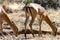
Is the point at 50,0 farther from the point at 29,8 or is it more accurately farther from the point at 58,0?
the point at 29,8

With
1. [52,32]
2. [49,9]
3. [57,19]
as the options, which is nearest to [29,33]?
[52,32]

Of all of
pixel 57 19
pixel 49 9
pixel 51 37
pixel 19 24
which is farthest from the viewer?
pixel 49 9

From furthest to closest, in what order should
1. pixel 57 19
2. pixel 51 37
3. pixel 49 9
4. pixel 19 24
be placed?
pixel 49 9 < pixel 57 19 < pixel 19 24 < pixel 51 37

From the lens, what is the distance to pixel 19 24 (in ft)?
29.8

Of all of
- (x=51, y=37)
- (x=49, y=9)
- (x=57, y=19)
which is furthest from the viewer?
(x=49, y=9)

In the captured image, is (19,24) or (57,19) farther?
(57,19)

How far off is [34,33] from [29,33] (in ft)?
0.46

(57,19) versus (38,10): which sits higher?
(38,10)

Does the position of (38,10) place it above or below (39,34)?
above

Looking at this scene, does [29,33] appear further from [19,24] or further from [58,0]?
[58,0]

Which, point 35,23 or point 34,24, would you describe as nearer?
point 34,24

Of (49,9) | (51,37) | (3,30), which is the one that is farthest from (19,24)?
(49,9)

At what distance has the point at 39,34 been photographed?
7848mm

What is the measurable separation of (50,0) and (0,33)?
4582 millimetres
